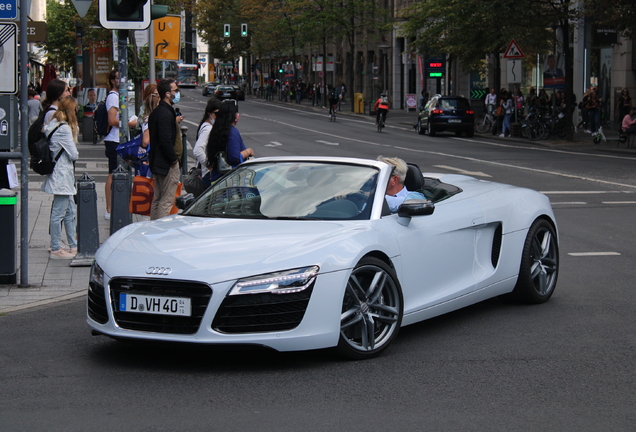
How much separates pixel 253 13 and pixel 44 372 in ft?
274

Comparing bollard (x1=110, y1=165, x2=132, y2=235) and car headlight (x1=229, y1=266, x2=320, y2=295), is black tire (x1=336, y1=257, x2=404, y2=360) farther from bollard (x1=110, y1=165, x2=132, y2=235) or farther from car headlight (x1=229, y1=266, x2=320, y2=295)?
bollard (x1=110, y1=165, x2=132, y2=235)

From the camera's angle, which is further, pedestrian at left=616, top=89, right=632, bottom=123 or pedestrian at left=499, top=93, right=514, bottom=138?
pedestrian at left=499, top=93, right=514, bottom=138

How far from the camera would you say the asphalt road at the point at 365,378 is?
185 inches

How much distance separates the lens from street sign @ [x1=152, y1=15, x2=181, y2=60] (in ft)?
70.5

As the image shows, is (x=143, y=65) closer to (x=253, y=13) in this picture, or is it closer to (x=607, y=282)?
(x=607, y=282)

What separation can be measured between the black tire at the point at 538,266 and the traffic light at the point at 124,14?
4156 millimetres

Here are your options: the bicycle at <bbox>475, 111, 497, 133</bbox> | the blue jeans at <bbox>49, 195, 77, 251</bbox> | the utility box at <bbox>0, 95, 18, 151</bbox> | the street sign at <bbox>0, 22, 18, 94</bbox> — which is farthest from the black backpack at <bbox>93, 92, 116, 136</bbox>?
the bicycle at <bbox>475, 111, 497, 133</bbox>

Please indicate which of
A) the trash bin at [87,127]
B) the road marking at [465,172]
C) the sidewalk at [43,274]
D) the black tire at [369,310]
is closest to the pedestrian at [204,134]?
the sidewalk at [43,274]

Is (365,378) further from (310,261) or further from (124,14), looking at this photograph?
(124,14)

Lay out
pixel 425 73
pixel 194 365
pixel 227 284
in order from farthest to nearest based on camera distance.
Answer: pixel 425 73 < pixel 194 365 < pixel 227 284

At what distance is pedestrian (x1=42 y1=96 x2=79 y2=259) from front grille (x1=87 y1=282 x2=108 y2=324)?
Answer: 4.04m

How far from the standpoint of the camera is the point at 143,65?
104 ft

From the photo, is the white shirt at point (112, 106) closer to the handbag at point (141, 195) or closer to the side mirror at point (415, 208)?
the handbag at point (141, 195)

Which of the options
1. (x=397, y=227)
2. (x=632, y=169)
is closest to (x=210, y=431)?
(x=397, y=227)
